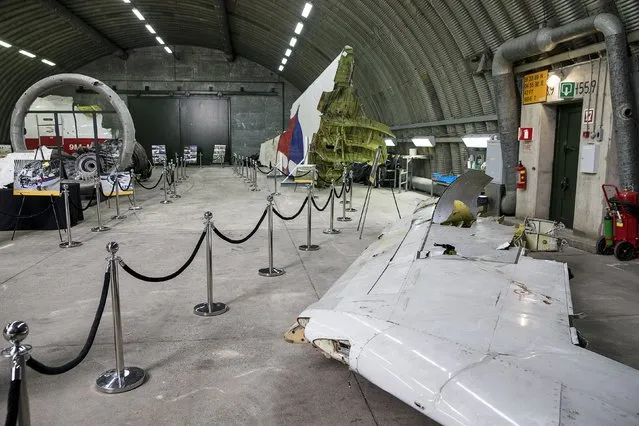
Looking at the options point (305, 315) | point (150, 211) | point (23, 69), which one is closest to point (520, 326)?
point (305, 315)

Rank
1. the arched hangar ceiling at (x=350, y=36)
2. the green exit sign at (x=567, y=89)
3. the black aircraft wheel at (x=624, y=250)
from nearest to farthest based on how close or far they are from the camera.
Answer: the black aircraft wheel at (x=624, y=250), the green exit sign at (x=567, y=89), the arched hangar ceiling at (x=350, y=36)

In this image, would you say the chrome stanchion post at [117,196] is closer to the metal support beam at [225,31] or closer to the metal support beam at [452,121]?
the metal support beam at [452,121]

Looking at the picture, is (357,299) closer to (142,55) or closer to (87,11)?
(87,11)

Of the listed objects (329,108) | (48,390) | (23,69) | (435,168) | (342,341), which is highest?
(23,69)

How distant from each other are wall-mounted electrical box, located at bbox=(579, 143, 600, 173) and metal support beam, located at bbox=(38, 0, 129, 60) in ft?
70.2

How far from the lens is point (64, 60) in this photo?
94.4 ft

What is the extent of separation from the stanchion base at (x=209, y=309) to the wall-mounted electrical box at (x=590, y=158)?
21.7 feet

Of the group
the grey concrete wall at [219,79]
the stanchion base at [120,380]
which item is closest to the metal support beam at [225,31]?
the grey concrete wall at [219,79]

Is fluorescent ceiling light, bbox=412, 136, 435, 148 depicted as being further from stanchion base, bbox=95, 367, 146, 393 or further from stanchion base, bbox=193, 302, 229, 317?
stanchion base, bbox=95, 367, 146, 393

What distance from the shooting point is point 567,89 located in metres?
8.49

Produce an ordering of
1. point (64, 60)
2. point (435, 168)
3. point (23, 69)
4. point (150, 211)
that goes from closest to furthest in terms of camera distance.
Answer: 1. point (150, 211)
2. point (435, 168)
3. point (23, 69)
4. point (64, 60)

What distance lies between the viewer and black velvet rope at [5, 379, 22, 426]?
5.96 ft

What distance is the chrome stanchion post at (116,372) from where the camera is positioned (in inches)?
131

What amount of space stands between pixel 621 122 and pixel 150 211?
10.1m
